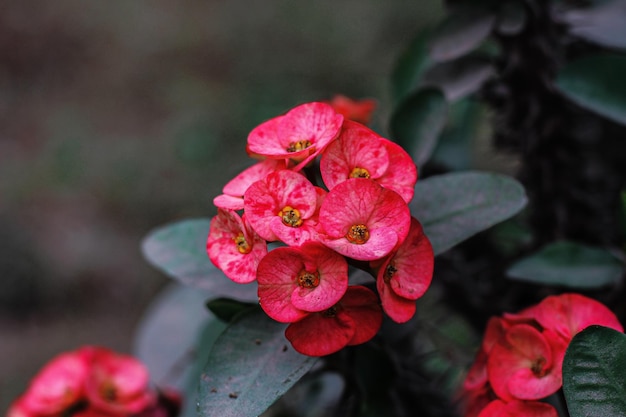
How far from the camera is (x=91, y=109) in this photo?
3.54 m

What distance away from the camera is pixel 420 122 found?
2.60 ft

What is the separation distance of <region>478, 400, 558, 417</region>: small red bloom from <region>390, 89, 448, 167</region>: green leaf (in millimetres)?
322

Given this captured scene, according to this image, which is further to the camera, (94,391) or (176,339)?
(176,339)

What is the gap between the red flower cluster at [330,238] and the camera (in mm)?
478

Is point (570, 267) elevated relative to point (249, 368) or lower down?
lower down

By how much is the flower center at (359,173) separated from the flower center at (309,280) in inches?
3.7

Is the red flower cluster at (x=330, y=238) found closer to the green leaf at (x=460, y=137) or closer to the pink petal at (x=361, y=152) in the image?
the pink petal at (x=361, y=152)

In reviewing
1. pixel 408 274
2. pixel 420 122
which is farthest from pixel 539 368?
pixel 420 122

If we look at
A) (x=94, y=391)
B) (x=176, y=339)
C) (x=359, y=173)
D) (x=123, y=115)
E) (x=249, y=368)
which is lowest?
(x=123, y=115)

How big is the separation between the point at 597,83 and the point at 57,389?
0.73m

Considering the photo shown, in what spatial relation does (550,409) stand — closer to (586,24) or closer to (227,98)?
(586,24)

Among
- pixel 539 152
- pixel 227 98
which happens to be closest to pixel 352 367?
pixel 539 152

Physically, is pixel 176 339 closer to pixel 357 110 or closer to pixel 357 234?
pixel 357 110

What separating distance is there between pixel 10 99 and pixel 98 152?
2.65 ft
